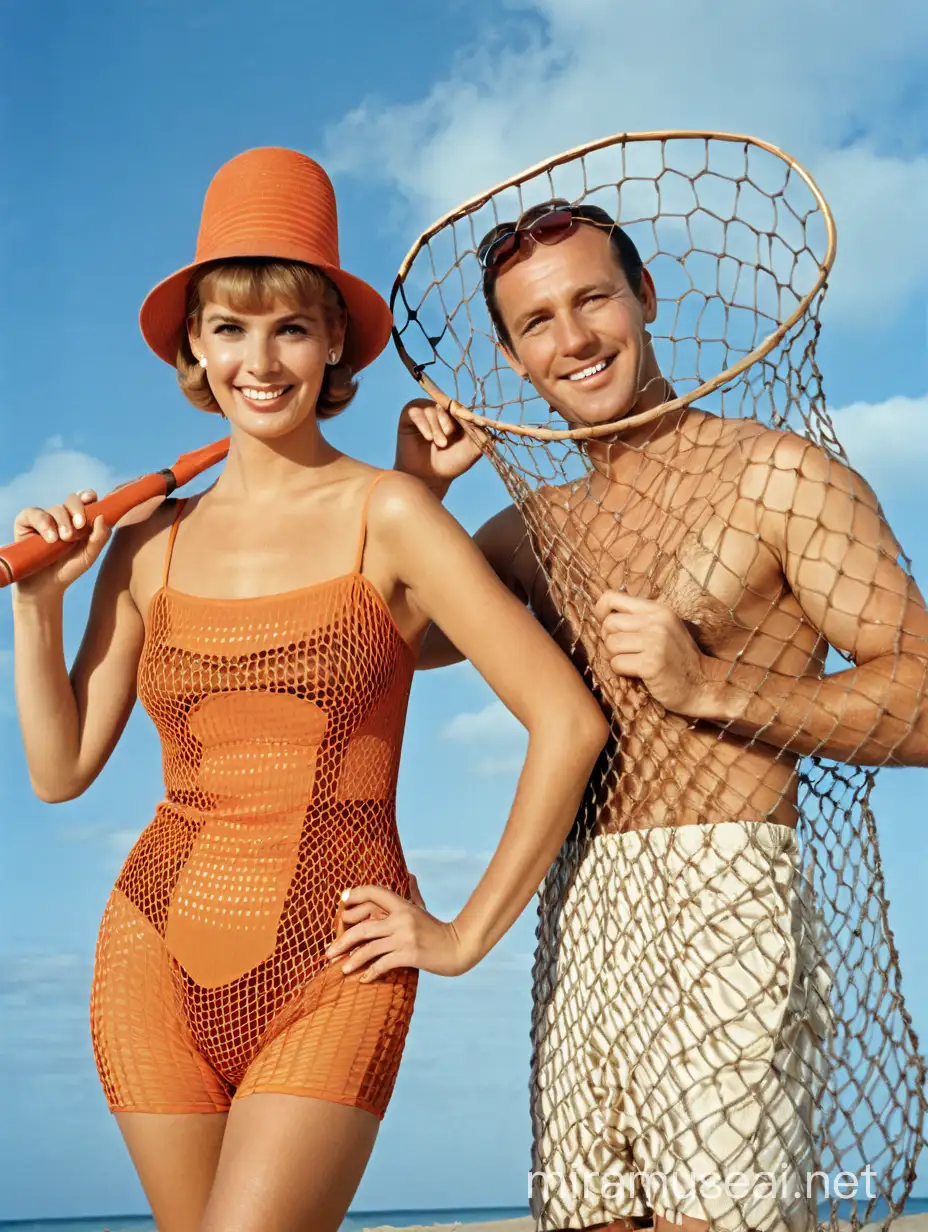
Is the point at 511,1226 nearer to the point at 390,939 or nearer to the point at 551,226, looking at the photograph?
the point at 390,939

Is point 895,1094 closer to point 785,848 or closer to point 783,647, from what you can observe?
point 785,848

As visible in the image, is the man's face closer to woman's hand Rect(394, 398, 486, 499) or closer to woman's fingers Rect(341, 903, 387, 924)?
woman's hand Rect(394, 398, 486, 499)

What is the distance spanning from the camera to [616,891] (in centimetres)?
289

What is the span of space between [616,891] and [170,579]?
112 cm

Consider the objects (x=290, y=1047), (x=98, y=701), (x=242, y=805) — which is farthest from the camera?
(x=98, y=701)

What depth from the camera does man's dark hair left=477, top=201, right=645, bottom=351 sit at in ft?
10.4

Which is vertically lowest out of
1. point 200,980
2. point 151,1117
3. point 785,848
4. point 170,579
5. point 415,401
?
point 151,1117

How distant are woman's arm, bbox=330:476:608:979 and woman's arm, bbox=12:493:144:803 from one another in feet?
2.36

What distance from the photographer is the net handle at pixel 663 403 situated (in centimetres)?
281

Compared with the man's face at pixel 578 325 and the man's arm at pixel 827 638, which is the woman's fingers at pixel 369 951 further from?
the man's face at pixel 578 325

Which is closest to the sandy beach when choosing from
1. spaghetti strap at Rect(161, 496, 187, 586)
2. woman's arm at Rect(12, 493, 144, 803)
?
woman's arm at Rect(12, 493, 144, 803)

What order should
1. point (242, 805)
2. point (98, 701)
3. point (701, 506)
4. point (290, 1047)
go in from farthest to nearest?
point (98, 701) → point (701, 506) → point (242, 805) → point (290, 1047)

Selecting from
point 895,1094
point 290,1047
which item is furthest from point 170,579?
point 895,1094

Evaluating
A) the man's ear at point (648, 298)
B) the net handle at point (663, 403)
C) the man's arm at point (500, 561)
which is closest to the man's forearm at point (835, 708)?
the net handle at point (663, 403)
